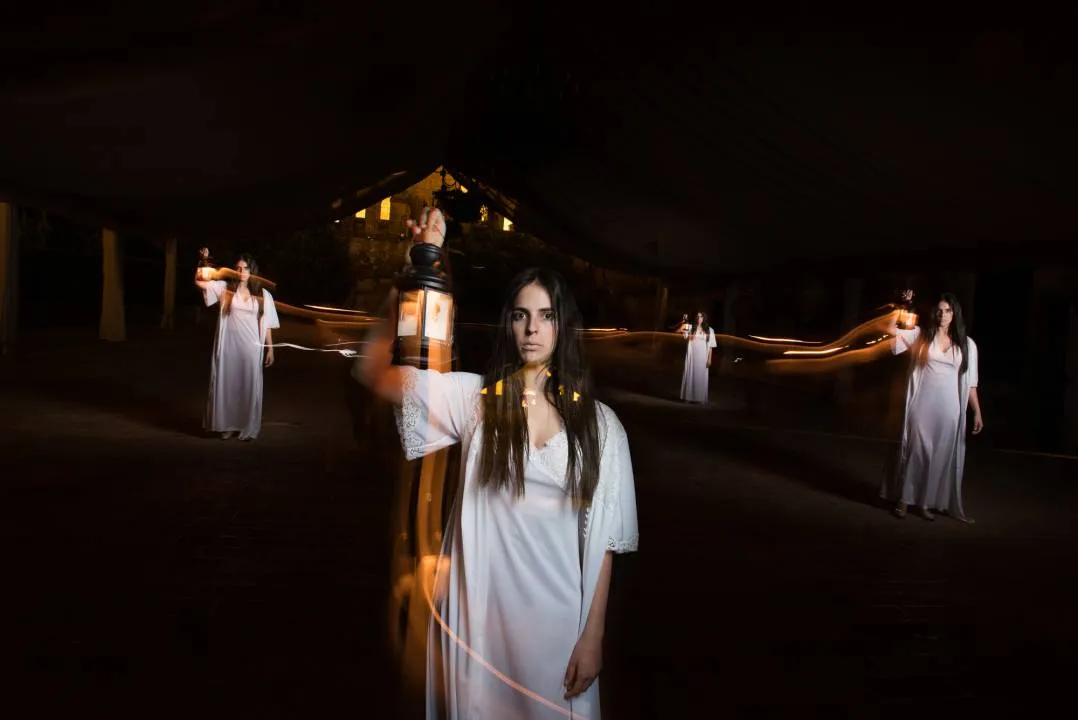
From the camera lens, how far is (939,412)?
320 inches

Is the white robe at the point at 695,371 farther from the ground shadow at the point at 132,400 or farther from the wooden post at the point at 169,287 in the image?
the wooden post at the point at 169,287

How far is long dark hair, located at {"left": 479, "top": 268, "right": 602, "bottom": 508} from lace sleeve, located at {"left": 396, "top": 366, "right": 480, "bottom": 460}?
2.5 inches

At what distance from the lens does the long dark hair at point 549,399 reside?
2.48 m

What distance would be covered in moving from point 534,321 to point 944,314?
6635mm

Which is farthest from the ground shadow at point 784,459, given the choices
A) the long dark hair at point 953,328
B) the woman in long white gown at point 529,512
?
the woman in long white gown at point 529,512

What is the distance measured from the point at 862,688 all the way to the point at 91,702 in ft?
11.3

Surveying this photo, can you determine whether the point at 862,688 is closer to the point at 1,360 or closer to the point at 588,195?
the point at 588,195

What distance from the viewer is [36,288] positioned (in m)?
31.2

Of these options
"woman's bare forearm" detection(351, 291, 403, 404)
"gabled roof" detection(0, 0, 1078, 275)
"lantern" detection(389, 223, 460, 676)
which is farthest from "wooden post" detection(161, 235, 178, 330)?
"woman's bare forearm" detection(351, 291, 403, 404)

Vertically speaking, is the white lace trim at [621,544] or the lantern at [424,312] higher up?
the lantern at [424,312]

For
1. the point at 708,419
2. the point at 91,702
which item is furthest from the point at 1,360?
the point at 91,702

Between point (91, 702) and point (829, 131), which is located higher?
point (829, 131)

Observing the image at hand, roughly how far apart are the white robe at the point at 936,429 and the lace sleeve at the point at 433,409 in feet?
22.0

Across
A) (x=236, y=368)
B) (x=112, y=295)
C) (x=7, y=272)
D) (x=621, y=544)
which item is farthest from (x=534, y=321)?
(x=112, y=295)
